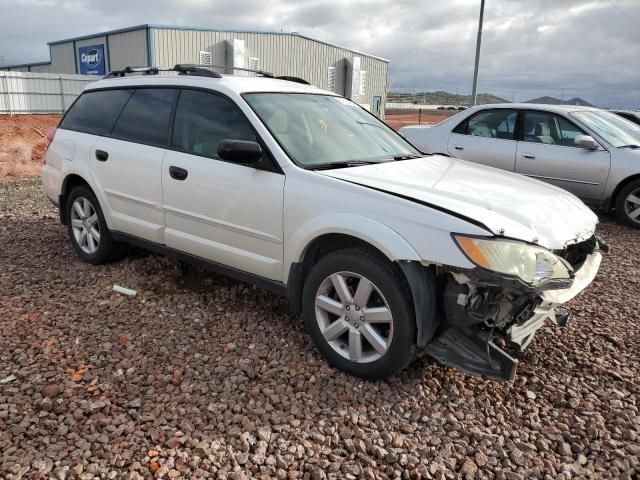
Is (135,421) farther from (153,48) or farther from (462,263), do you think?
(153,48)

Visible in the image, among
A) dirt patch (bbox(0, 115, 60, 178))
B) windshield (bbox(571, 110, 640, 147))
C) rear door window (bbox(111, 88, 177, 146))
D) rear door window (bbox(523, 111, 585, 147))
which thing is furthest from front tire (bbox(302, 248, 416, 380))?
dirt patch (bbox(0, 115, 60, 178))

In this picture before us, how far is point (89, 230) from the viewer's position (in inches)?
196

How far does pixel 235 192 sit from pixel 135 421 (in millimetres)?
1550

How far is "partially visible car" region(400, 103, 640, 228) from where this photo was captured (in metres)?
6.91

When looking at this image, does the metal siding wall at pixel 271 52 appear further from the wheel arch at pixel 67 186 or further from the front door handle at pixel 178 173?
the front door handle at pixel 178 173

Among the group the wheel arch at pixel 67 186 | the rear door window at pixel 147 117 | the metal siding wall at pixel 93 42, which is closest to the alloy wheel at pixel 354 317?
the rear door window at pixel 147 117

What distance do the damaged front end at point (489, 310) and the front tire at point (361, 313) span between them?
0.20m

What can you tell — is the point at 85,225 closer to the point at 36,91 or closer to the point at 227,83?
the point at 227,83

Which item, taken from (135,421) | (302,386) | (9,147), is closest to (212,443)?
(135,421)

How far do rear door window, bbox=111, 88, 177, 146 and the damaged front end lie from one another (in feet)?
8.47

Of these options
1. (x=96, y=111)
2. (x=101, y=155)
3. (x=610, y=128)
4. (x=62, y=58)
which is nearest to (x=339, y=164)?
(x=101, y=155)

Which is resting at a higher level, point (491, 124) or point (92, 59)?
point (92, 59)

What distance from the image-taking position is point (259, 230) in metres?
3.46

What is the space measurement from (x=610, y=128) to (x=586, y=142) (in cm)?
102
